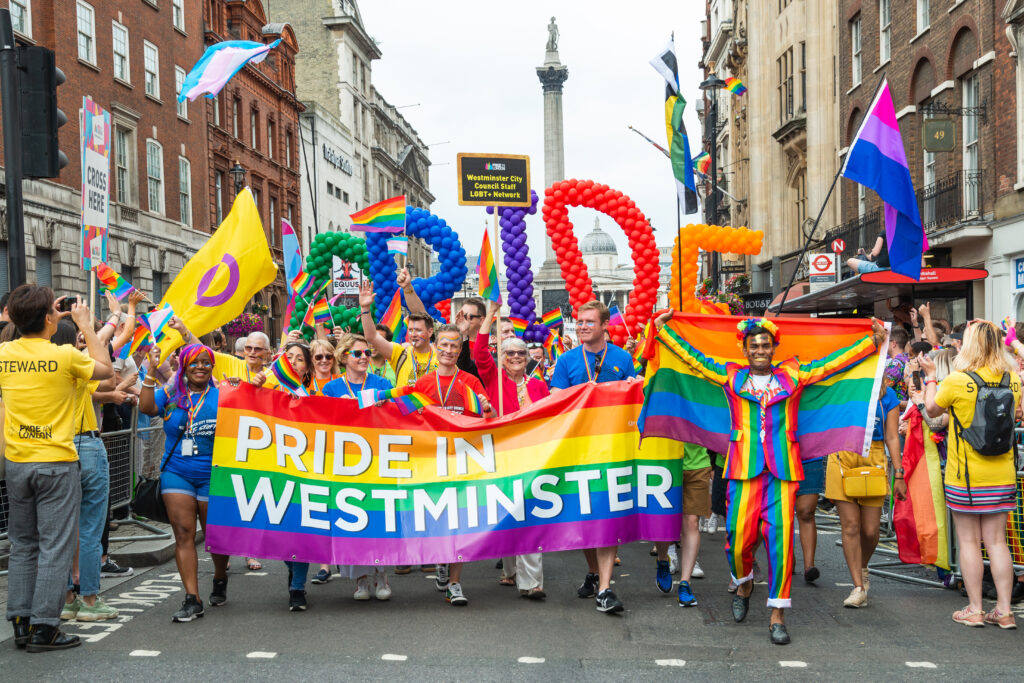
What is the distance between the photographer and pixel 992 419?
6695 mm

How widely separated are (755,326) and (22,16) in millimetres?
22007

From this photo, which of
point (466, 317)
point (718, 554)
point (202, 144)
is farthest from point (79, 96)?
point (718, 554)

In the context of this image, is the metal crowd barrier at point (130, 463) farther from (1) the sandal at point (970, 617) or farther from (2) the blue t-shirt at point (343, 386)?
(1) the sandal at point (970, 617)

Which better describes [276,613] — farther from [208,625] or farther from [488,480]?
[488,480]

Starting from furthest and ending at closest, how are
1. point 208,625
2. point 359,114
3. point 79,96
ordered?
1. point 359,114
2. point 79,96
3. point 208,625

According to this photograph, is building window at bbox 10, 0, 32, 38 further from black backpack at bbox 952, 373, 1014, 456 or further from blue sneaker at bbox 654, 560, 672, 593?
black backpack at bbox 952, 373, 1014, 456

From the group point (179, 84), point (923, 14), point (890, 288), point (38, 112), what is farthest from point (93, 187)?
point (179, 84)

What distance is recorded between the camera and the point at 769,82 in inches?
1553

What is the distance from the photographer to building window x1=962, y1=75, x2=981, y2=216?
66.4 ft

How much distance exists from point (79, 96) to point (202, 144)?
344 inches

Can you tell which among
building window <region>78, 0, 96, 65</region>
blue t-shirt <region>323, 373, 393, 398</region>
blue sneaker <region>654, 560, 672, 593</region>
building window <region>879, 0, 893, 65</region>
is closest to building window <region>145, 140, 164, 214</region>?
building window <region>78, 0, 96, 65</region>

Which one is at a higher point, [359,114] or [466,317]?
[359,114]

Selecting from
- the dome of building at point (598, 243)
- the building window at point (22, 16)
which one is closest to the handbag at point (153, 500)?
the building window at point (22, 16)

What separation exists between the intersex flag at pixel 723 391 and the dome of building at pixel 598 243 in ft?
574
